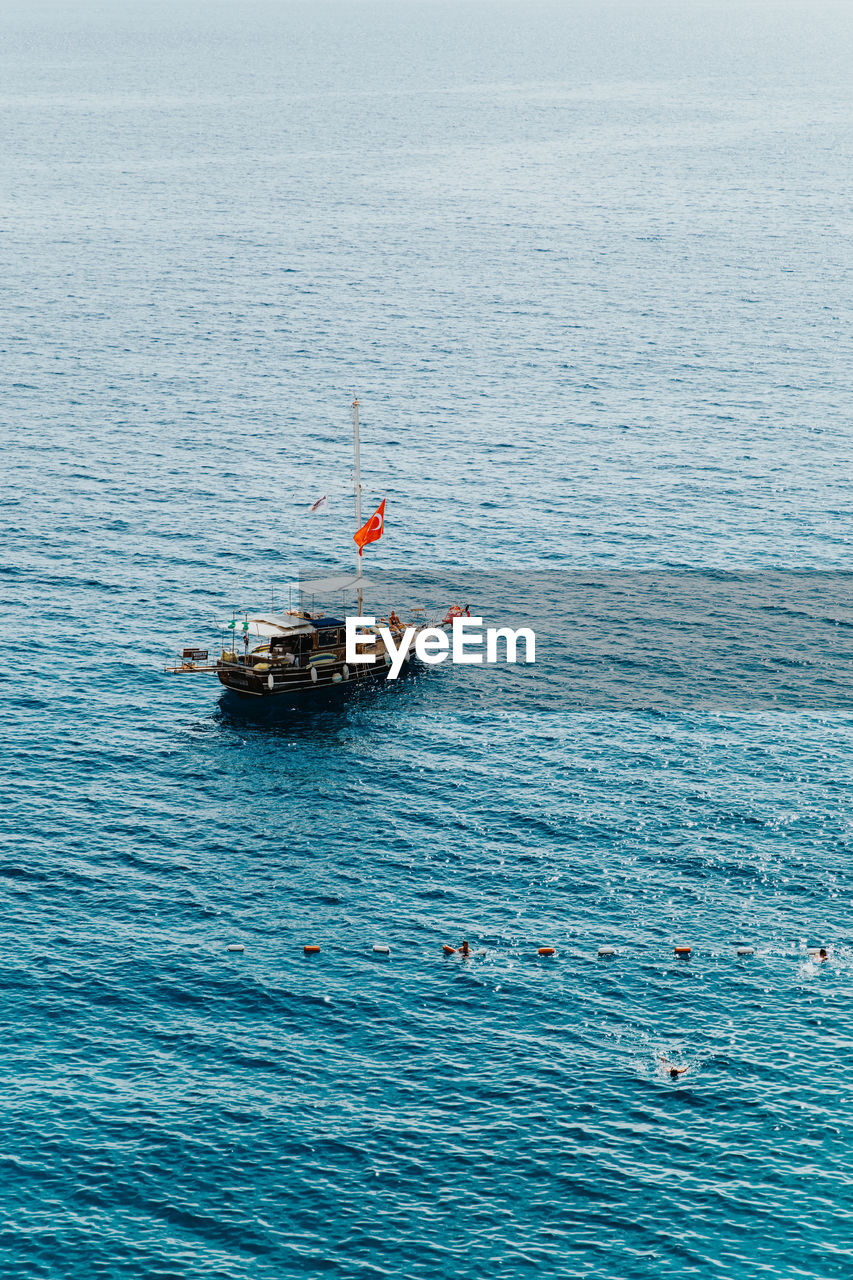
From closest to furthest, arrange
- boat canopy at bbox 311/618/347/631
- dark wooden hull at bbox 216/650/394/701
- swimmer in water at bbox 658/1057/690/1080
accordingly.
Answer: swimmer in water at bbox 658/1057/690/1080, dark wooden hull at bbox 216/650/394/701, boat canopy at bbox 311/618/347/631

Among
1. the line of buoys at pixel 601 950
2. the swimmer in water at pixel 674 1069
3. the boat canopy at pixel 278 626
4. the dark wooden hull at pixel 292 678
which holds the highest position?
the boat canopy at pixel 278 626

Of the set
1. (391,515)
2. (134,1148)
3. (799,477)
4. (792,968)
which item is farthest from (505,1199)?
(799,477)

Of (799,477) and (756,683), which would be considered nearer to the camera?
(756,683)

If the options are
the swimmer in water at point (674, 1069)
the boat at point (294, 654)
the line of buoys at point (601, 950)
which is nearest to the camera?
the swimmer in water at point (674, 1069)

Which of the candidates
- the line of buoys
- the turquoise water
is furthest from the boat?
the line of buoys

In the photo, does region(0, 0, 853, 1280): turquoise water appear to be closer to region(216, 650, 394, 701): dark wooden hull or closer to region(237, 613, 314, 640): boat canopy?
region(216, 650, 394, 701): dark wooden hull

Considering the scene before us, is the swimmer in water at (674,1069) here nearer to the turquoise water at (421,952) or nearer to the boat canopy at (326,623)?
the turquoise water at (421,952)

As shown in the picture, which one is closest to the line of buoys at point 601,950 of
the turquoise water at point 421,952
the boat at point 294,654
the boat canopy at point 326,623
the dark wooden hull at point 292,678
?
the turquoise water at point 421,952

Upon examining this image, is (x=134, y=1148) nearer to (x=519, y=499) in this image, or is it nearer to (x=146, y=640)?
(x=146, y=640)
